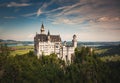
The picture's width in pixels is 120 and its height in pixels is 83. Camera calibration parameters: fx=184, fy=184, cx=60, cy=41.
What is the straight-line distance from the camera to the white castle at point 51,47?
20.0 m

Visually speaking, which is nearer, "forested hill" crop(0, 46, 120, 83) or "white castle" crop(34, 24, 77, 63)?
"forested hill" crop(0, 46, 120, 83)

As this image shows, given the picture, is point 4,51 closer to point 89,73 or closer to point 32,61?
point 32,61

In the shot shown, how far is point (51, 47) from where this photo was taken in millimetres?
20500

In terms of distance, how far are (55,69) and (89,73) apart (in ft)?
12.6

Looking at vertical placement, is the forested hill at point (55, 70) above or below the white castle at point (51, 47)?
below

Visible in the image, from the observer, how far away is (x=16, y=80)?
1730cm

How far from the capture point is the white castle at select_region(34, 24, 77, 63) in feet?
65.7

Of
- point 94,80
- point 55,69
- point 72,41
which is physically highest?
point 72,41

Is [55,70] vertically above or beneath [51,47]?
beneath

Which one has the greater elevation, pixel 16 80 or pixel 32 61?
pixel 32 61

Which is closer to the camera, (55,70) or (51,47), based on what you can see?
Answer: (55,70)

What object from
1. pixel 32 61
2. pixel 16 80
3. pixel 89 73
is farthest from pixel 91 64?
pixel 16 80

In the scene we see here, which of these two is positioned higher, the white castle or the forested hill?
the white castle

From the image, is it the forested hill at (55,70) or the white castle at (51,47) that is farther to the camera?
the white castle at (51,47)
